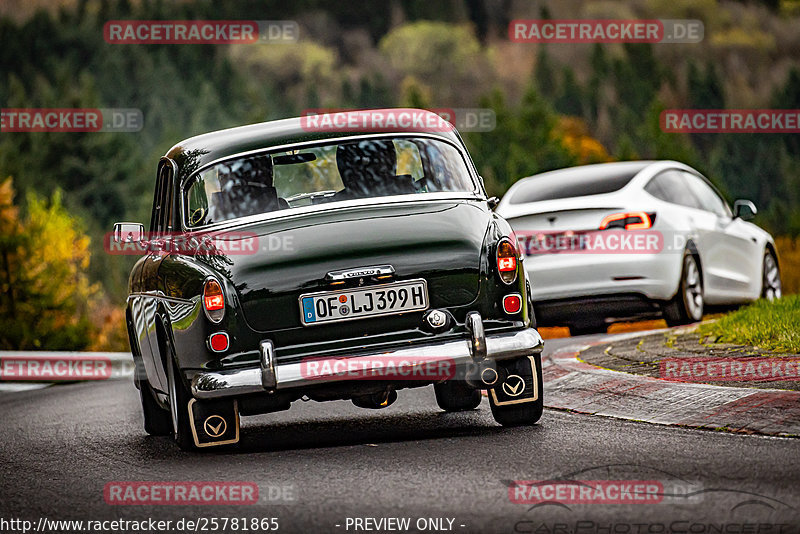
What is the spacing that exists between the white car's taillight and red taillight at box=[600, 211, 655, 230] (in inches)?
191

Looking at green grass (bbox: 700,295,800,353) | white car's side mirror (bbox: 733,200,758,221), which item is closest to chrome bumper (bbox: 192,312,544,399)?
green grass (bbox: 700,295,800,353)

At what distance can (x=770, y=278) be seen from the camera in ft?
48.0

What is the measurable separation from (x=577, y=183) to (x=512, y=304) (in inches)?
220

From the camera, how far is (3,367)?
17984 millimetres

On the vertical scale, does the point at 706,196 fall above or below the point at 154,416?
above

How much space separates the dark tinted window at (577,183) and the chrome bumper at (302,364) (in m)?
5.42

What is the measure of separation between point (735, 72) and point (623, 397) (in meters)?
163

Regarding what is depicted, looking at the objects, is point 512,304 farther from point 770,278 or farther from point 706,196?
point 770,278

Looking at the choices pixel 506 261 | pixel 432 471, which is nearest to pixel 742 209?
pixel 506 261

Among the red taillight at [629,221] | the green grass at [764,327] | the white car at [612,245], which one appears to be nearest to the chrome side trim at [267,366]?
the green grass at [764,327]

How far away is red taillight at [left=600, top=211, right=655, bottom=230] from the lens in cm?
1173

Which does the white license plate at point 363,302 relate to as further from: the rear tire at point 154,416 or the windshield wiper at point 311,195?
the rear tire at point 154,416

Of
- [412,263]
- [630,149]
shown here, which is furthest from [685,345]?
[630,149]

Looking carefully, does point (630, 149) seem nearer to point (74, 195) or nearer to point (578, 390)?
point (74, 195)
